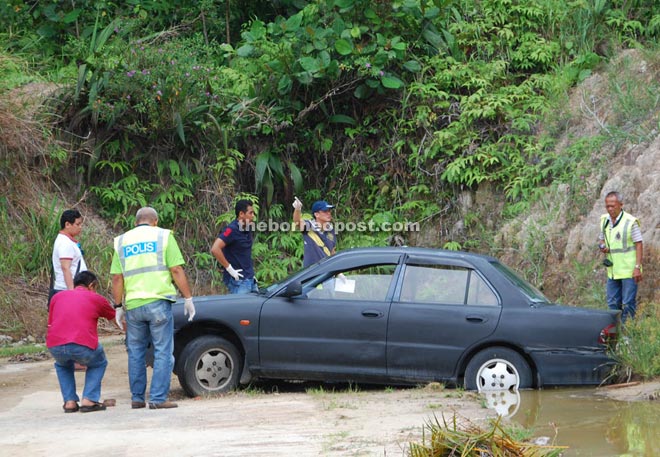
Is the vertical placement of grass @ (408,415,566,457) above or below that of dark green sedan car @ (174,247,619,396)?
below

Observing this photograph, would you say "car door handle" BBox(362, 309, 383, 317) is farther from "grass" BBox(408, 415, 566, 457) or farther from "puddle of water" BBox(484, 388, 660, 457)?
"grass" BBox(408, 415, 566, 457)

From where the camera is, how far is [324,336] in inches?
368

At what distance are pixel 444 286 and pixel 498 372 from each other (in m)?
0.98

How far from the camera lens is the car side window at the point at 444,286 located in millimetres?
9414

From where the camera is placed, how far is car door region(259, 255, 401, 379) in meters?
9.32

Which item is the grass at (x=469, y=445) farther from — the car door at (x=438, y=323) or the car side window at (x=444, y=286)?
the car side window at (x=444, y=286)

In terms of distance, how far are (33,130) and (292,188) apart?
4.41 m

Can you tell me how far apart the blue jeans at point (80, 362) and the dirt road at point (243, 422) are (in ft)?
0.71

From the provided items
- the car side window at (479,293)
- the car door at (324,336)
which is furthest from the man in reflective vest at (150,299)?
the car side window at (479,293)

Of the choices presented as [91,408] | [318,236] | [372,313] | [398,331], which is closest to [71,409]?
[91,408]

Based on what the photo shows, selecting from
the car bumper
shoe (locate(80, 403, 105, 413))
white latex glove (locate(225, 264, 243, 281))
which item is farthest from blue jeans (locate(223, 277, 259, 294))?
the car bumper

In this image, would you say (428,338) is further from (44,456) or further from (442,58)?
(442,58)

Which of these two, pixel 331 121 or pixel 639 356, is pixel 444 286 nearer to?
pixel 639 356

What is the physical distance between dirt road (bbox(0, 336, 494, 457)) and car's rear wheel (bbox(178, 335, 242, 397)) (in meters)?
0.15
